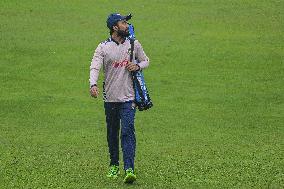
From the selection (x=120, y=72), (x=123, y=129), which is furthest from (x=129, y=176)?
(x=120, y=72)

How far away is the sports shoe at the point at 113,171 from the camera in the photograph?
37.0 ft

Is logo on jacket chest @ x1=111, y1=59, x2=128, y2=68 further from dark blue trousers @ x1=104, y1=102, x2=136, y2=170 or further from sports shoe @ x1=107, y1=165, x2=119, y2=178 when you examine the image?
sports shoe @ x1=107, y1=165, x2=119, y2=178

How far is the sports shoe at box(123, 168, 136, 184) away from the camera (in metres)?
10.7

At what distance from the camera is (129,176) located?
10.7 metres

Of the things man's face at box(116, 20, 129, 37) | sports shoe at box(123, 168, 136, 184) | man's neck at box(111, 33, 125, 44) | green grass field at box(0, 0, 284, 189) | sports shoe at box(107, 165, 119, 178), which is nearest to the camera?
sports shoe at box(123, 168, 136, 184)

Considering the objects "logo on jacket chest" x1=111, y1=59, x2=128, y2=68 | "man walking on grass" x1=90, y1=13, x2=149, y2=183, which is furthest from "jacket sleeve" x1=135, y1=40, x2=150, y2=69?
"logo on jacket chest" x1=111, y1=59, x2=128, y2=68

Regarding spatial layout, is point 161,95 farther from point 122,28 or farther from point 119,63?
point 122,28

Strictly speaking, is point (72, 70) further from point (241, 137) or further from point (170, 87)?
point (241, 137)

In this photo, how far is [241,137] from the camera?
610 inches

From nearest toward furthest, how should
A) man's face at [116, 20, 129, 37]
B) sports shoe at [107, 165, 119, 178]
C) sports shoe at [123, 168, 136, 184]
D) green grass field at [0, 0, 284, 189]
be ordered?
1. sports shoe at [123, 168, 136, 184]
2. man's face at [116, 20, 129, 37]
3. sports shoe at [107, 165, 119, 178]
4. green grass field at [0, 0, 284, 189]

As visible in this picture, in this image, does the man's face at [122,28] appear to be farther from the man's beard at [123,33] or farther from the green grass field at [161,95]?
the green grass field at [161,95]

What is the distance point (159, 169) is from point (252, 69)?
1228 cm

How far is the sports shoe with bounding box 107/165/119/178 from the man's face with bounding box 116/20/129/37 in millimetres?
1824

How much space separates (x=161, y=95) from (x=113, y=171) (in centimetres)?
923
